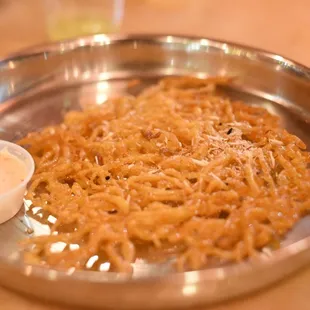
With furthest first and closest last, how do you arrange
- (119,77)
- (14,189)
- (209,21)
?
(209,21), (119,77), (14,189)

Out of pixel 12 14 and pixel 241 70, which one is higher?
pixel 241 70

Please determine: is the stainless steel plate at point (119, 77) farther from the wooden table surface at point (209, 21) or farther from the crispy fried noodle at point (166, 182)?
the wooden table surface at point (209, 21)

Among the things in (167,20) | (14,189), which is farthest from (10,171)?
(167,20)

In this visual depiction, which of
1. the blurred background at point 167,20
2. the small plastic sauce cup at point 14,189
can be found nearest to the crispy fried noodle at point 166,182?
the small plastic sauce cup at point 14,189

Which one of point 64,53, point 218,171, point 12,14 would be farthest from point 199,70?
point 12,14

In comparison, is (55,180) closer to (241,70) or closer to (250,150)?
(250,150)

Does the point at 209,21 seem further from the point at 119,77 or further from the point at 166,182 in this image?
the point at 166,182
